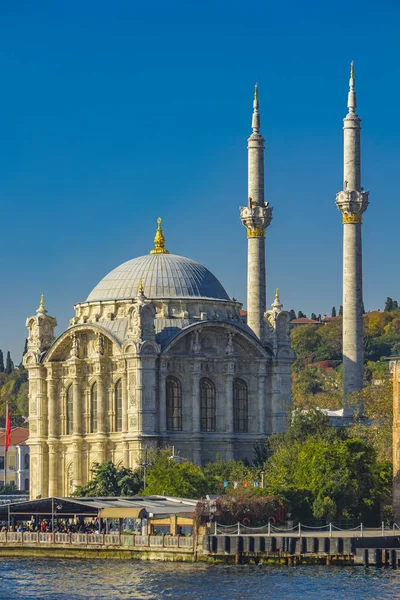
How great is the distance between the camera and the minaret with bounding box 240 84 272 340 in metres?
122

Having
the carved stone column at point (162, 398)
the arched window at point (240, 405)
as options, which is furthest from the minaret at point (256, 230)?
the carved stone column at point (162, 398)

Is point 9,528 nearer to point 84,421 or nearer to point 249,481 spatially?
point 249,481

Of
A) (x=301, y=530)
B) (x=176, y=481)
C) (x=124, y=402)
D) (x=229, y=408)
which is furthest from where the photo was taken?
(x=229, y=408)

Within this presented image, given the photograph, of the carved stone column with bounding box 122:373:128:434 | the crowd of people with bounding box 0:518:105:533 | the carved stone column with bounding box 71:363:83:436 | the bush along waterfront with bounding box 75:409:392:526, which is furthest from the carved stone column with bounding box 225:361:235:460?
the crowd of people with bounding box 0:518:105:533

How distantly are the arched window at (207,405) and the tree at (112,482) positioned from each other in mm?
8844

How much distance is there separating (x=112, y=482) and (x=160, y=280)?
16325mm

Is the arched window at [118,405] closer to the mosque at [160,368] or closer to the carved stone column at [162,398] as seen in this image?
the mosque at [160,368]

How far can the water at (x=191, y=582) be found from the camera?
248ft

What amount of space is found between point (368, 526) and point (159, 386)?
22.1 meters

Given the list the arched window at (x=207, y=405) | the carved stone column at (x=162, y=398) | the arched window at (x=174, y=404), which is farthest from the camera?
the arched window at (x=207, y=405)

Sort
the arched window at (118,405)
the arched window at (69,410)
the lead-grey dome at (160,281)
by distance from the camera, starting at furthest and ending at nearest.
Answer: the arched window at (69,410), the lead-grey dome at (160,281), the arched window at (118,405)

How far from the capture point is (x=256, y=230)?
12269 centimetres

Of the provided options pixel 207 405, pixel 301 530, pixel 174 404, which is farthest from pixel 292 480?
pixel 207 405

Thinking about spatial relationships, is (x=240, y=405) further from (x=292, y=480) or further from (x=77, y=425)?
(x=292, y=480)
